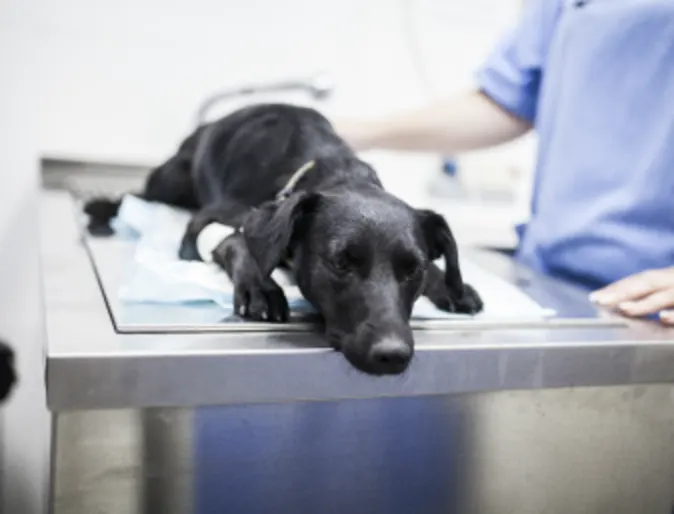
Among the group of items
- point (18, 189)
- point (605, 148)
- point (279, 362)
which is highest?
point (605, 148)

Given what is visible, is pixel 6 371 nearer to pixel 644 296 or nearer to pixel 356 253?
pixel 356 253

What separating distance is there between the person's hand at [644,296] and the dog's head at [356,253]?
206 millimetres

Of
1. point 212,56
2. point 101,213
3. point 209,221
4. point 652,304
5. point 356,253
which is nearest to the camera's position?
point 356,253

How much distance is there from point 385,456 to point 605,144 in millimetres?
576

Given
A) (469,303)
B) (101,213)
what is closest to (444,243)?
(469,303)

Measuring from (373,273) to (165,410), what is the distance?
0.75 ft

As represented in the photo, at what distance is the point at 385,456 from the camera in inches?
25.1

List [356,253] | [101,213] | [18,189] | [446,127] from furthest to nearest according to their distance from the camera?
[18,189]
[446,127]
[101,213]
[356,253]

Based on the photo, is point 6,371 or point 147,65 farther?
point 147,65

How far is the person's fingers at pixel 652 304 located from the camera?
0.80 m

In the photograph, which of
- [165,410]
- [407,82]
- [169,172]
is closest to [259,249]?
[165,410]

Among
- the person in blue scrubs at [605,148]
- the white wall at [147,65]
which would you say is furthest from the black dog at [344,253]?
the white wall at [147,65]

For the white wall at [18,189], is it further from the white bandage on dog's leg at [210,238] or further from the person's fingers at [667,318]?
the person's fingers at [667,318]

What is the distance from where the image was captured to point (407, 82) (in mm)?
1897
